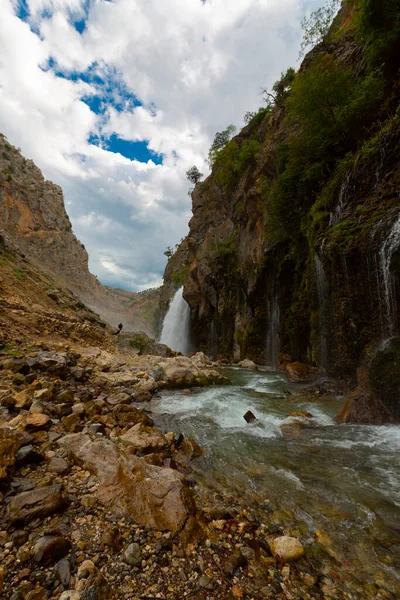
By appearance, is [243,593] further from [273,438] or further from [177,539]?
[273,438]

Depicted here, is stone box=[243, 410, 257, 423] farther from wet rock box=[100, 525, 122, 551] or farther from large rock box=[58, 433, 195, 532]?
wet rock box=[100, 525, 122, 551]

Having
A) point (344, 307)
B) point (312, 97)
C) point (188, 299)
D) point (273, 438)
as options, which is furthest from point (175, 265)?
point (273, 438)

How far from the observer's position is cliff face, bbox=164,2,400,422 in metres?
9.34

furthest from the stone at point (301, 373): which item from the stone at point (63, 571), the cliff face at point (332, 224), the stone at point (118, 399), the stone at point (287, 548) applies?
the stone at point (63, 571)

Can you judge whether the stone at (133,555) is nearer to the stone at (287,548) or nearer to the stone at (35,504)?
the stone at (35,504)

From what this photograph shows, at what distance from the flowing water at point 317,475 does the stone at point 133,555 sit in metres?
1.80

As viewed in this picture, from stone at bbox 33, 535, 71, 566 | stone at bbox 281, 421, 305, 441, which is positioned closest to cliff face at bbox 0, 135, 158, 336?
stone at bbox 281, 421, 305, 441

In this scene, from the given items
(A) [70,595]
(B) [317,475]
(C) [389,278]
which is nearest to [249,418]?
(B) [317,475]

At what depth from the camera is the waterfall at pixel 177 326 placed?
40.6m

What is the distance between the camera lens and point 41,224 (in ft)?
175

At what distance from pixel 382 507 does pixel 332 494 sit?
0.64 metres

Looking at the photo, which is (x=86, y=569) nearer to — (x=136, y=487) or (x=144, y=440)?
(x=136, y=487)

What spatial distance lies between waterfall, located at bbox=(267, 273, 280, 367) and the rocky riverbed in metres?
16.8

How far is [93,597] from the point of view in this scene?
1.95m
